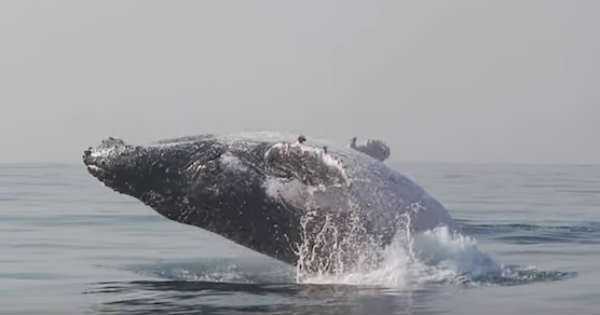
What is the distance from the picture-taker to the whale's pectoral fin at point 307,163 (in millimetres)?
15680

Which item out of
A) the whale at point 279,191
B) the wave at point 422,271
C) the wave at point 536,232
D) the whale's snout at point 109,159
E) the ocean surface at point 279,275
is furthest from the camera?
the wave at point 536,232

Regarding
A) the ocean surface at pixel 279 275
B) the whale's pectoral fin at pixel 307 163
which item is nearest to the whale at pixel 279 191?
the whale's pectoral fin at pixel 307 163

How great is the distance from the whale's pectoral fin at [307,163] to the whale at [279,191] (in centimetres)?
1

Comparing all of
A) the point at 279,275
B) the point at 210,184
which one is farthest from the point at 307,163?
the point at 279,275

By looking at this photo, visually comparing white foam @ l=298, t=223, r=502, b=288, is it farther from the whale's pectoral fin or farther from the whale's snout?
the whale's snout

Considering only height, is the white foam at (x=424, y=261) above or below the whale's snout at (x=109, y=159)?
below

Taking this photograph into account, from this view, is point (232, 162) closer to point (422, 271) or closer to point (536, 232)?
point (422, 271)

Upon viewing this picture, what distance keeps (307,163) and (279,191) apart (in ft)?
3.32

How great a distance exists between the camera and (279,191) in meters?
16.7

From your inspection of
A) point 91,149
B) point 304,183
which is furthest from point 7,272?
point 304,183

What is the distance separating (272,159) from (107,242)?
7978 millimetres

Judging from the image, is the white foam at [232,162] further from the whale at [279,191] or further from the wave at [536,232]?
the wave at [536,232]

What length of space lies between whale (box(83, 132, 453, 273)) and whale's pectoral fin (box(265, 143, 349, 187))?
A: 0.04 ft

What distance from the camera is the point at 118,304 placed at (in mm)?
13727
